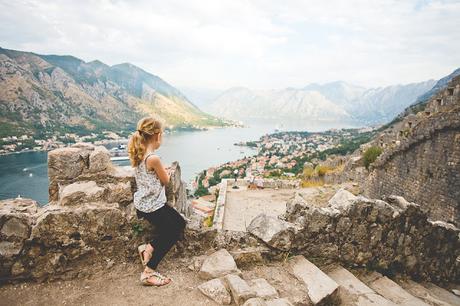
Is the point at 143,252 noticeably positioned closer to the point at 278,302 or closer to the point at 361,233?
the point at 278,302

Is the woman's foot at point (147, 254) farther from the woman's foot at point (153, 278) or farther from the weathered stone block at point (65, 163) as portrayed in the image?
the weathered stone block at point (65, 163)

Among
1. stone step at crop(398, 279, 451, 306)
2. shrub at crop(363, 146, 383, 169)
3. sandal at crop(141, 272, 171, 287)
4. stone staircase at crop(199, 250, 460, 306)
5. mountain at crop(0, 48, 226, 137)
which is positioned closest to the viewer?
stone staircase at crop(199, 250, 460, 306)

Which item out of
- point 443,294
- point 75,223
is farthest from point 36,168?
point 443,294

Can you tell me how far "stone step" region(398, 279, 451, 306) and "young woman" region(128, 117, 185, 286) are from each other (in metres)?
3.72

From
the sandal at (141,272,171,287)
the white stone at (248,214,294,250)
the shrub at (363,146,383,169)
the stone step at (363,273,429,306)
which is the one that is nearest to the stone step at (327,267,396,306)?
the stone step at (363,273,429,306)

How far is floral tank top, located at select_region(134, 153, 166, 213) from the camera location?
3150 millimetres

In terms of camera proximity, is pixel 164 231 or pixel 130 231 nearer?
pixel 164 231

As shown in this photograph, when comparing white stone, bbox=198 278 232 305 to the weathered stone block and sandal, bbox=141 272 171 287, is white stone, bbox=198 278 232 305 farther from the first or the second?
the weathered stone block

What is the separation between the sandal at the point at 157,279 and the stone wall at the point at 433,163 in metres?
9.58

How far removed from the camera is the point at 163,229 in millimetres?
3242

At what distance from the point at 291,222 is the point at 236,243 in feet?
2.83

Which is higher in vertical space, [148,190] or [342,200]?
[148,190]

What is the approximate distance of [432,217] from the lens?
383 inches

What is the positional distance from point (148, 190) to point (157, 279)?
3.09ft
